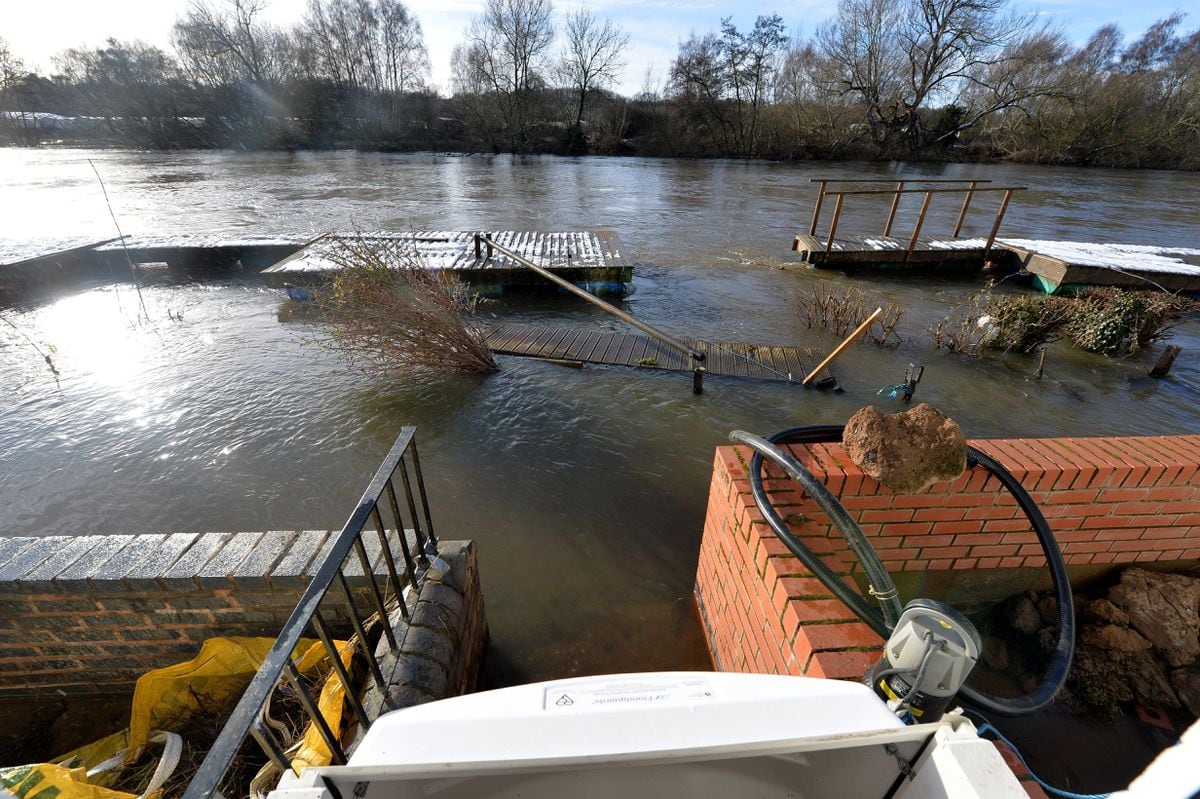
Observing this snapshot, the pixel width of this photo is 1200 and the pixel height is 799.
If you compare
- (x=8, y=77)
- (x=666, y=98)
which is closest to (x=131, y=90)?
(x=8, y=77)

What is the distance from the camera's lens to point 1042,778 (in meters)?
2.33

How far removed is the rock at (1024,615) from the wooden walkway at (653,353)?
345 centimetres

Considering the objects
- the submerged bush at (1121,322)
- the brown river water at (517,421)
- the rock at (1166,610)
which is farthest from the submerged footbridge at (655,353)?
the submerged bush at (1121,322)

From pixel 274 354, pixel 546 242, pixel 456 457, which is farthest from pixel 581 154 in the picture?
pixel 456 457

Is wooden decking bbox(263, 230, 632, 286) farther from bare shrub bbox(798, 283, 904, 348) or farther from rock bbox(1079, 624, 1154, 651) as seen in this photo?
rock bbox(1079, 624, 1154, 651)

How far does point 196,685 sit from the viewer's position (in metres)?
2.27

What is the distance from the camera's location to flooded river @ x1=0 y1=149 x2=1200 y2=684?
3510 mm

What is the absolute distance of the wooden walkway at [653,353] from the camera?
6320mm

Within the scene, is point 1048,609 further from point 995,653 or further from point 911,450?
point 911,450

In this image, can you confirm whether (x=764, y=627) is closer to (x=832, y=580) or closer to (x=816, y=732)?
(x=832, y=580)

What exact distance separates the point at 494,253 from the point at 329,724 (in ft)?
30.0

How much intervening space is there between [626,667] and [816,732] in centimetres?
201

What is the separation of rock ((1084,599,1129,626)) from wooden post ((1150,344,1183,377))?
6.11m

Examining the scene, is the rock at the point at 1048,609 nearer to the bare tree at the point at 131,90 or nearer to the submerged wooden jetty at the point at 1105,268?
the submerged wooden jetty at the point at 1105,268
